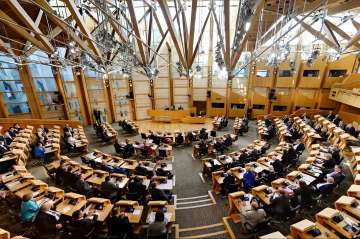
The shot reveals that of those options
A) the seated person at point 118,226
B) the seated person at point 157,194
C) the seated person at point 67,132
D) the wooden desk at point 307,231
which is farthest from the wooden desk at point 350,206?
the seated person at point 67,132

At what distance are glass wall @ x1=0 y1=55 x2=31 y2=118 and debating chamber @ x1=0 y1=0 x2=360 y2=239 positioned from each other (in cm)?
8

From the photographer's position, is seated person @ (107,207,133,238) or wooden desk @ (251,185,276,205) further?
wooden desk @ (251,185,276,205)

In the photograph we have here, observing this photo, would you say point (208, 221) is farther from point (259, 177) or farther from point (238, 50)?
point (238, 50)

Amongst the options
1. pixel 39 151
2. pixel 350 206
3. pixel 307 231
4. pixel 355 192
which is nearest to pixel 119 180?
pixel 307 231

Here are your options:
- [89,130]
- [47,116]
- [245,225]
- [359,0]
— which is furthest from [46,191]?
[359,0]

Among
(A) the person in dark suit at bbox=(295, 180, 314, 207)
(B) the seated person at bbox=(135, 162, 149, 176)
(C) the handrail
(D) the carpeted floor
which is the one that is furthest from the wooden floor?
(A) the person in dark suit at bbox=(295, 180, 314, 207)

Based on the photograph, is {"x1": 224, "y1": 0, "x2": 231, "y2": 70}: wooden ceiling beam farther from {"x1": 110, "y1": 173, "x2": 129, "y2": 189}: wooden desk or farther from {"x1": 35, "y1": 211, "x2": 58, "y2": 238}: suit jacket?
{"x1": 35, "y1": 211, "x2": 58, "y2": 238}: suit jacket

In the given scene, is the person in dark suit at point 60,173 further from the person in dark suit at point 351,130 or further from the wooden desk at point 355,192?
the person in dark suit at point 351,130

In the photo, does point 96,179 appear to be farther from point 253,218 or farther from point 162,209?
point 253,218

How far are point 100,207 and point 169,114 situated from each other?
13.5m

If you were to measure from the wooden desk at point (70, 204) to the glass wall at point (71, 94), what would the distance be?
13096mm

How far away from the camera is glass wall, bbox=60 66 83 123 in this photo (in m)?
15.6

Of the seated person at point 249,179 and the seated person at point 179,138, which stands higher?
the seated person at point 249,179

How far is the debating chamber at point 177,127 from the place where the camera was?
5129 mm
